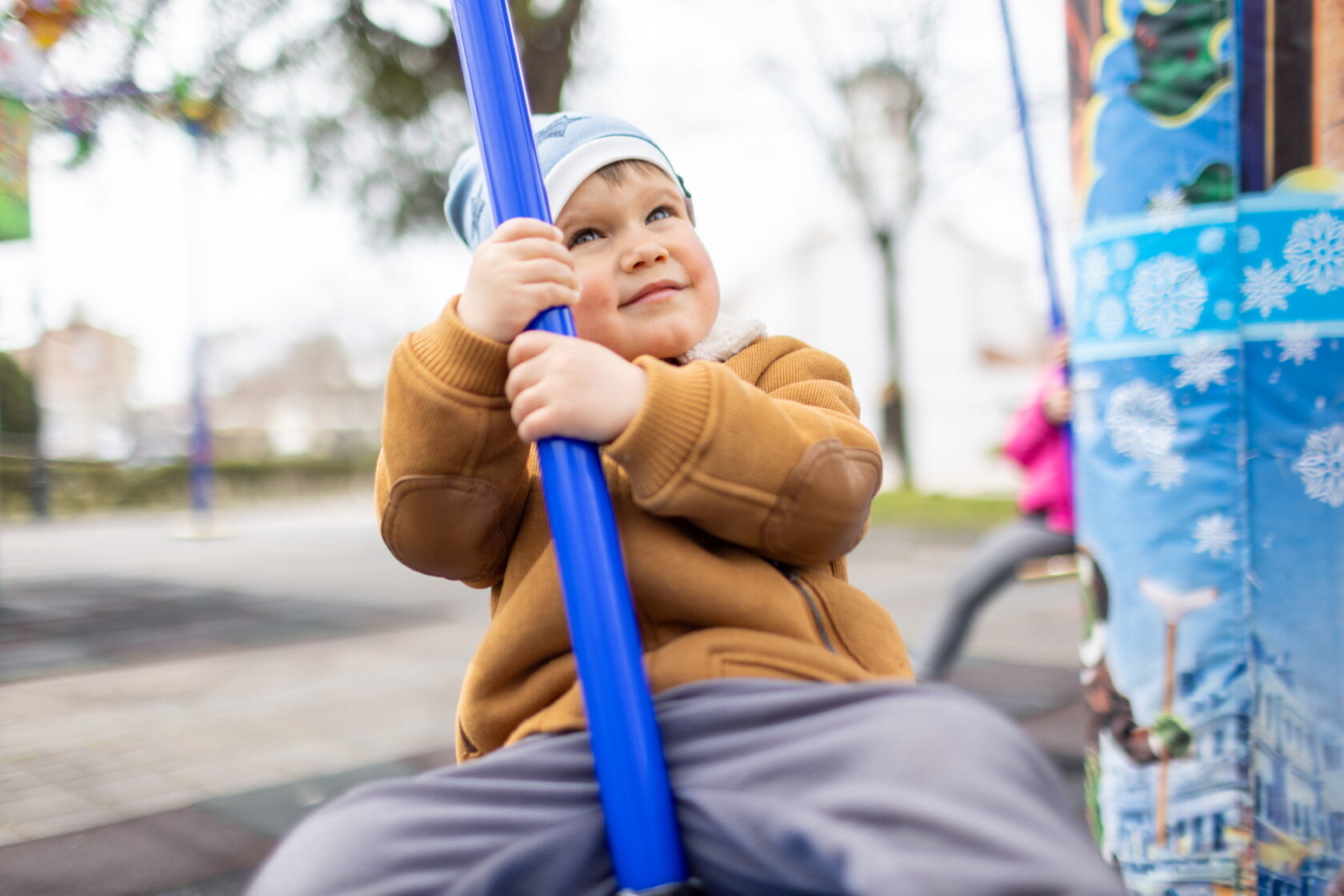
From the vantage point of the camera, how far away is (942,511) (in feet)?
34.7

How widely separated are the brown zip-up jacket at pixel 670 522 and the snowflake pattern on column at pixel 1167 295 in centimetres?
84

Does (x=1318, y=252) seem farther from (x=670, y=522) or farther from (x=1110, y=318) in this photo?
(x=670, y=522)

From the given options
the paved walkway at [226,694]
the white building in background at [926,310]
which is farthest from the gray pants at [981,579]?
the white building in background at [926,310]

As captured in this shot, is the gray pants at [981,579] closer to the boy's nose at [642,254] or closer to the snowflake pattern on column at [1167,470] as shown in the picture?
the snowflake pattern on column at [1167,470]

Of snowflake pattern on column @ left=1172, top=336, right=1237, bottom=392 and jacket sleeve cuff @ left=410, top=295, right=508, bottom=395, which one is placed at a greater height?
jacket sleeve cuff @ left=410, top=295, right=508, bottom=395

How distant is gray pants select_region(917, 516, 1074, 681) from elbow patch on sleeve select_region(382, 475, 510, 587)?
2.37 metres

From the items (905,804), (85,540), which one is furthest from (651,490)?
(85,540)

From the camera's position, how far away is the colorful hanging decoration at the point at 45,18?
14.4ft

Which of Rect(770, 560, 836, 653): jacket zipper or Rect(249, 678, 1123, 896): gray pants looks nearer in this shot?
Rect(249, 678, 1123, 896): gray pants

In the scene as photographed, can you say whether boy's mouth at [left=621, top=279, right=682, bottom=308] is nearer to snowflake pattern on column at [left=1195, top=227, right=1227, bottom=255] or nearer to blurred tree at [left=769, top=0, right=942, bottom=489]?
snowflake pattern on column at [left=1195, top=227, right=1227, bottom=255]

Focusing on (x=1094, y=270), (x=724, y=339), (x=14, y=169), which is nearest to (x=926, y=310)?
(x=14, y=169)

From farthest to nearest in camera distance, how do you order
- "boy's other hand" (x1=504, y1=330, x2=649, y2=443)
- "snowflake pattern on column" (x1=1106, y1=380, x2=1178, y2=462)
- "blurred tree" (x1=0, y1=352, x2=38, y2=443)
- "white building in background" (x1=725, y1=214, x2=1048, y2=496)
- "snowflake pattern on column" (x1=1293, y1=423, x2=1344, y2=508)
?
"white building in background" (x1=725, y1=214, x2=1048, y2=496), "blurred tree" (x1=0, y1=352, x2=38, y2=443), "snowflake pattern on column" (x1=1106, y1=380, x2=1178, y2=462), "snowflake pattern on column" (x1=1293, y1=423, x2=1344, y2=508), "boy's other hand" (x1=504, y1=330, x2=649, y2=443)

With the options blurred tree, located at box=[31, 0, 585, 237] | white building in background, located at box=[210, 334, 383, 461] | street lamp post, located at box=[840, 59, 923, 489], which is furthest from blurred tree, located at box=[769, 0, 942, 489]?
white building in background, located at box=[210, 334, 383, 461]

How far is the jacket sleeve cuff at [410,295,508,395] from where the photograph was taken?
3.18 ft
